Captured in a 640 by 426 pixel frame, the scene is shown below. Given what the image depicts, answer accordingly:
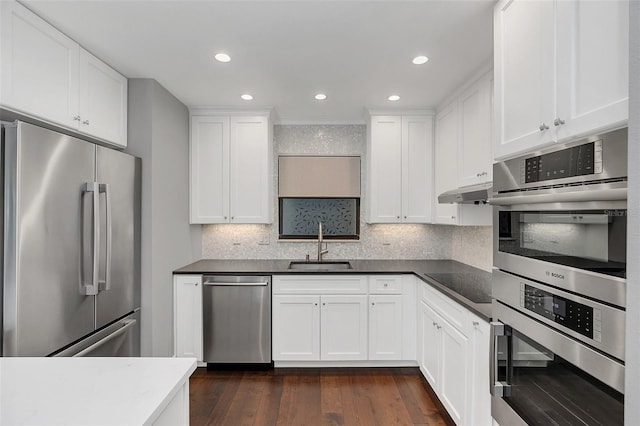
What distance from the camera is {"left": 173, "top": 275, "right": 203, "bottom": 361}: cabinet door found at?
10.1 ft

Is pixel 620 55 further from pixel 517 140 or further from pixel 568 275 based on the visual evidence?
pixel 568 275

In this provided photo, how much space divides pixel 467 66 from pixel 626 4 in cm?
158

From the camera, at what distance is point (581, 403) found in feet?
3.64

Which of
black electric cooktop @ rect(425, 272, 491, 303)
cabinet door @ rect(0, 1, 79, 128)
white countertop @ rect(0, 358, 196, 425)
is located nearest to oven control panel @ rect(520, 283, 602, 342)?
black electric cooktop @ rect(425, 272, 491, 303)

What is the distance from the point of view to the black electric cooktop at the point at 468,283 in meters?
2.11

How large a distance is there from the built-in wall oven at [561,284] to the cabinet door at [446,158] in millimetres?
1387

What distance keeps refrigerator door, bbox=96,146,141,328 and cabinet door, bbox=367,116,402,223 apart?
2.12 metres

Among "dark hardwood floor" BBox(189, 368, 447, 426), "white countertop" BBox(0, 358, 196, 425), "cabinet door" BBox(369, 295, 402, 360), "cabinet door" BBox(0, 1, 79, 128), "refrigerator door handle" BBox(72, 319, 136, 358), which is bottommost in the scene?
"dark hardwood floor" BBox(189, 368, 447, 426)

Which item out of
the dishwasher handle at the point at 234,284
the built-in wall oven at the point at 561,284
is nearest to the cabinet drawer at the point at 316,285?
the dishwasher handle at the point at 234,284

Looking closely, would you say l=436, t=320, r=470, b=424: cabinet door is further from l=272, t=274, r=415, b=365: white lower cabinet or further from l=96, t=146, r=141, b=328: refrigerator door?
l=96, t=146, r=141, b=328: refrigerator door

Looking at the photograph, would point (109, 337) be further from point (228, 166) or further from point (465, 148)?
point (465, 148)

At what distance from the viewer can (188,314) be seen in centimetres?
310

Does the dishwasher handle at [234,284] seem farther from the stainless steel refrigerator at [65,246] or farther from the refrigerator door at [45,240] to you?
the refrigerator door at [45,240]

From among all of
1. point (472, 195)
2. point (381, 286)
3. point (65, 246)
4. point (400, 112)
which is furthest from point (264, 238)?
point (472, 195)
